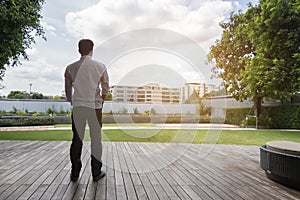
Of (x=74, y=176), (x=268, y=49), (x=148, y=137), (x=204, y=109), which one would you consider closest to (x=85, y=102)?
(x=74, y=176)

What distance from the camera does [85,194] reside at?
6.29ft

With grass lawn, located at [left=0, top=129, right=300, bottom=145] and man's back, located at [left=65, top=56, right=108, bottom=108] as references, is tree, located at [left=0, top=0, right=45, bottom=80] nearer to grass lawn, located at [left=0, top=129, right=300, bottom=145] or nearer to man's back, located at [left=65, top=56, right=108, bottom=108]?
grass lawn, located at [left=0, top=129, right=300, bottom=145]

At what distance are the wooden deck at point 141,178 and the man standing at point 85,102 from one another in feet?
0.66

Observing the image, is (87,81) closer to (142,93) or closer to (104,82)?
(104,82)

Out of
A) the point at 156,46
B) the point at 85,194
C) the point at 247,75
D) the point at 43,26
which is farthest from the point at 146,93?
the point at 247,75

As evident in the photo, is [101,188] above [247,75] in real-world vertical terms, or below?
below

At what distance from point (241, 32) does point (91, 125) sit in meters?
9.30

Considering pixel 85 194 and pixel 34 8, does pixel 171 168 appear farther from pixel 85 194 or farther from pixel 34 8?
pixel 34 8

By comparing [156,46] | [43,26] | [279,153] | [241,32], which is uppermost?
[241,32]

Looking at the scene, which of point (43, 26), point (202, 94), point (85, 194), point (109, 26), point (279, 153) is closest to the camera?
point (85, 194)

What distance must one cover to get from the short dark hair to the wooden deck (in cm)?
126

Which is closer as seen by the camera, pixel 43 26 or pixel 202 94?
pixel 43 26

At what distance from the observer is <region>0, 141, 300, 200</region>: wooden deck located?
1.95m

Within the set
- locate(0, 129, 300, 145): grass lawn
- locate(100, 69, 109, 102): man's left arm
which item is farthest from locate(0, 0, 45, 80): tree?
locate(100, 69, 109, 102): man's left arm
